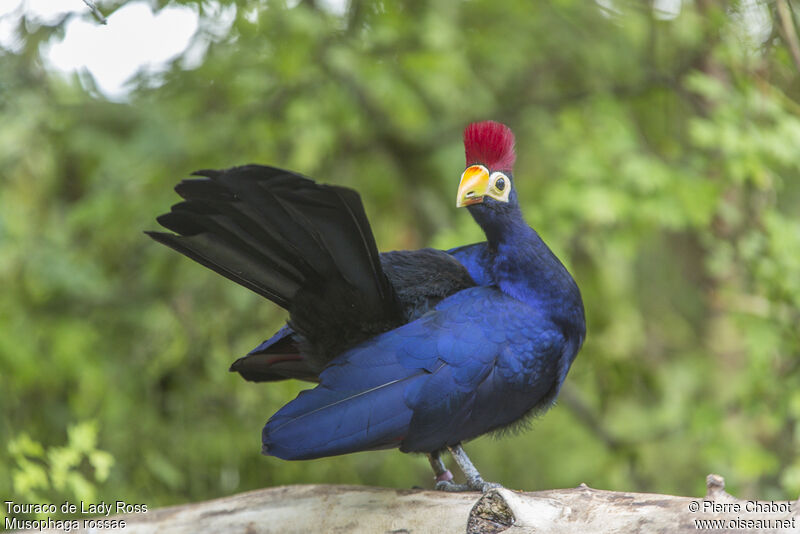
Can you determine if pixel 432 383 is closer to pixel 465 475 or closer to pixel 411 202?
pixel 465 475

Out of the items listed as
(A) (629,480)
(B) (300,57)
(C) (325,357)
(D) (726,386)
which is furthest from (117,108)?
(D) (726,386)

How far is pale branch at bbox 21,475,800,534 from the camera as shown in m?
1.92

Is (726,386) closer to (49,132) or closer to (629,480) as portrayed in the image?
(629,480)

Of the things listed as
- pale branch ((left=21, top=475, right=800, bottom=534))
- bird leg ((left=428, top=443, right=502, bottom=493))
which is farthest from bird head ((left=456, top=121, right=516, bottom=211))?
pale branch ((left=21, top=475, right=800, bottom=534))

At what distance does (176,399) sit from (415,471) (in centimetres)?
148

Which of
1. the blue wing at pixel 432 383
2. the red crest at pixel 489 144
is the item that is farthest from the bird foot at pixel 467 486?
the red crest at pixel 489 144

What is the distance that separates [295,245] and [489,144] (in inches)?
28.9

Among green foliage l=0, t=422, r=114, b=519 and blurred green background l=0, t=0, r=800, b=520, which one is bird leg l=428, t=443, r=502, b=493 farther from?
blurred green background l=0, t=0, r=800, b=520

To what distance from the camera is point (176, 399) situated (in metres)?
4.32

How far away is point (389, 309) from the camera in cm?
240

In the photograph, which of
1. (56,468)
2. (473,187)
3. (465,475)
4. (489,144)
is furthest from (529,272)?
→ (56,468)

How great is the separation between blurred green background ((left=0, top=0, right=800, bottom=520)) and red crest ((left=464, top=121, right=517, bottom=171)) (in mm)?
1059

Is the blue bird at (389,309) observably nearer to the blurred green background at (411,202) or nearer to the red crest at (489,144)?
the red crest at (489,144)

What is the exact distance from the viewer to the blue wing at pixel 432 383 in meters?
2.12
